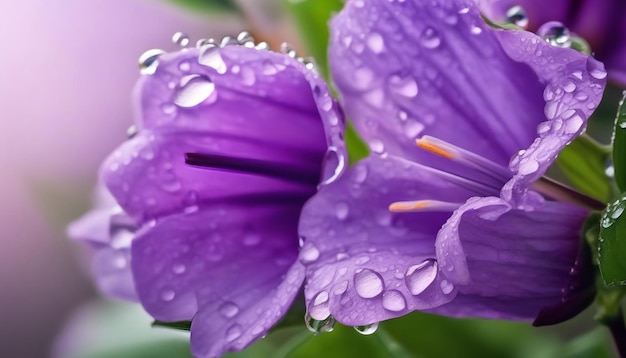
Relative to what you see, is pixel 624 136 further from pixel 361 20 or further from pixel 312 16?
pixel 312 16

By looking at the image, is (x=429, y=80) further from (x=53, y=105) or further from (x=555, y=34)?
(x=53, y=105)

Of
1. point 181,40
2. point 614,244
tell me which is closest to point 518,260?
point 614,244

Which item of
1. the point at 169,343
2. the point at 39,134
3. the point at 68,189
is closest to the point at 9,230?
the point at 39,134

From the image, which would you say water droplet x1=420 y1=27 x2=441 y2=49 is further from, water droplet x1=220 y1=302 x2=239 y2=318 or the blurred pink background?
the blurred pink background

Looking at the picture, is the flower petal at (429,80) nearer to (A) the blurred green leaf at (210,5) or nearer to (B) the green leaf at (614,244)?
(B) the green leaf at (614,244)

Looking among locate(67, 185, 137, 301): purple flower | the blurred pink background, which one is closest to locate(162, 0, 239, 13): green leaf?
locate(67, 185, 137, 301): purple flower

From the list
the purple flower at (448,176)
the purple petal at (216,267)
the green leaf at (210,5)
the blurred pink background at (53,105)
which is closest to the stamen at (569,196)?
the purple flower at (448,176)

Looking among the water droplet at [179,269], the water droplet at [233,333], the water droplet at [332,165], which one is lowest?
the water droplet at [233,333]
